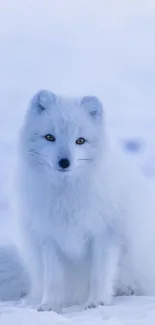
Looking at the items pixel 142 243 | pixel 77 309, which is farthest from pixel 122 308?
pixel 142 243

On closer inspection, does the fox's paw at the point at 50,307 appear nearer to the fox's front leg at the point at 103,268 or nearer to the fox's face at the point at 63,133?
the fox's front leg at the point at 103,268

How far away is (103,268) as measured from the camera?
212 centimetres

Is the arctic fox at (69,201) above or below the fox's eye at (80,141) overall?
below

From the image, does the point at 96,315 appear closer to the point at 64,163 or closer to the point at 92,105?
the point at 64,163

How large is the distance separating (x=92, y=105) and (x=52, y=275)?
587 millimetres

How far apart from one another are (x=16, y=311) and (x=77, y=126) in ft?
1.90

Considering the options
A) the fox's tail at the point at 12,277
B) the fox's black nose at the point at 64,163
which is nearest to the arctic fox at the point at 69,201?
the fox's black nose at the point at 64,163

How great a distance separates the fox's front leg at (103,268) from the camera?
212 centimetres

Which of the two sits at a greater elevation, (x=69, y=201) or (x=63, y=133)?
(x=63, y=133)

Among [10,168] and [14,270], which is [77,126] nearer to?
[10,168]

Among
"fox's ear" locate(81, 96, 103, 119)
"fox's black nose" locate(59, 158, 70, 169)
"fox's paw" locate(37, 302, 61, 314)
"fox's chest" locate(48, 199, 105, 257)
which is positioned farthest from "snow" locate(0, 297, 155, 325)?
"fox's ear" locate(81, 96, 103, 119)

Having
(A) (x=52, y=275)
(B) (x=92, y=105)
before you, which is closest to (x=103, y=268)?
(A) (x=52, y=275)

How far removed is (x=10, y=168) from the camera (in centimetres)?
227

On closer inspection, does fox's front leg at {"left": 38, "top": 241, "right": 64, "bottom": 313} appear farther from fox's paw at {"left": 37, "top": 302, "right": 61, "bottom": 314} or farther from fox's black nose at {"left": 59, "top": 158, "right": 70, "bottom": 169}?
fox's black nose at {"left": 59, "top": 158, "right": 70, "bottom": 169}
